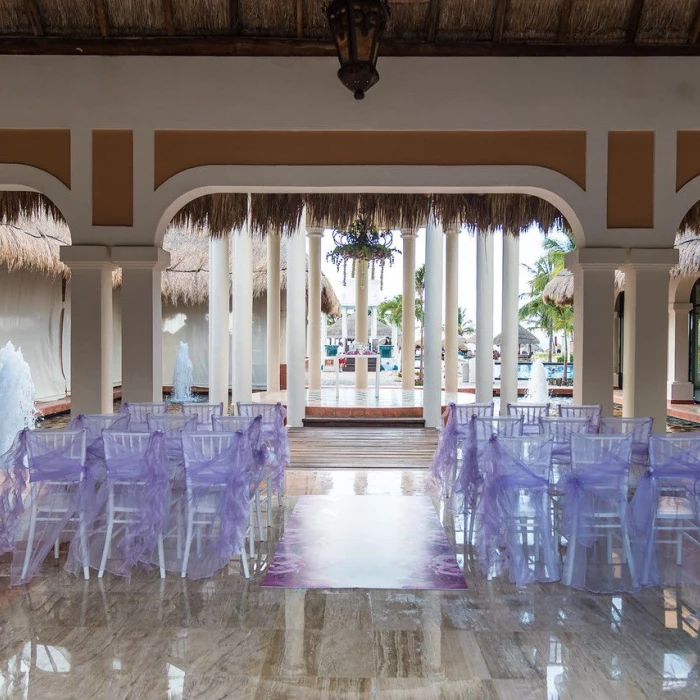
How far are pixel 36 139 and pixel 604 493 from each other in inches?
231

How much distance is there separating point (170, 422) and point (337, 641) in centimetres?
285

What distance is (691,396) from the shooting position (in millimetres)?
15172

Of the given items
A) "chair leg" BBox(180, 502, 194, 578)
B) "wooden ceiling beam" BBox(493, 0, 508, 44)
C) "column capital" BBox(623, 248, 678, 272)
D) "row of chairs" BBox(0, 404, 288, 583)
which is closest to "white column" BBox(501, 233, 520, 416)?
"column capital" BBox(623, 248, 678, 272)

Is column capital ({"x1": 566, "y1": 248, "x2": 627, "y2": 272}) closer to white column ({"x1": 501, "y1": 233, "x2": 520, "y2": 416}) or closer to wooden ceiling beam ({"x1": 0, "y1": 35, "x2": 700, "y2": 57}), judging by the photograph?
wooden ceiling beam ({"x1": 0, "y1": 35, "x2": 700, "y2": 57})

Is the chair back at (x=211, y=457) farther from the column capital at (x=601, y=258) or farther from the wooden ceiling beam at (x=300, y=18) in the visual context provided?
the wooden ceiling beam at (x=300, y=18)

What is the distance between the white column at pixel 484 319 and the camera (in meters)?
11.3

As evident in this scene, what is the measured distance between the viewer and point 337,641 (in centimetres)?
340

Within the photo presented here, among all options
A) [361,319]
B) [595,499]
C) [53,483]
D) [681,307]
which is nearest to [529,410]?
[595,499]

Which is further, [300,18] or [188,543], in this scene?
[300,18]

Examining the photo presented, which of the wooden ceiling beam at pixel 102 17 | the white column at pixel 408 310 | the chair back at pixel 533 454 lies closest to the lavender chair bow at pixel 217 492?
the chair back at pixel 533 454

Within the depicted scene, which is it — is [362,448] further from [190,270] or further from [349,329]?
[349,329]

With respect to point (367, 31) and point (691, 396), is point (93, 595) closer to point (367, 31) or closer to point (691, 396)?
point (367, 31)

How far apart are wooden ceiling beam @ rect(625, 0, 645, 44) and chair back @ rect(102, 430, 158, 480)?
5547mm

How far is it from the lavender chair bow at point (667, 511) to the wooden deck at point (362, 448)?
3.72 m
